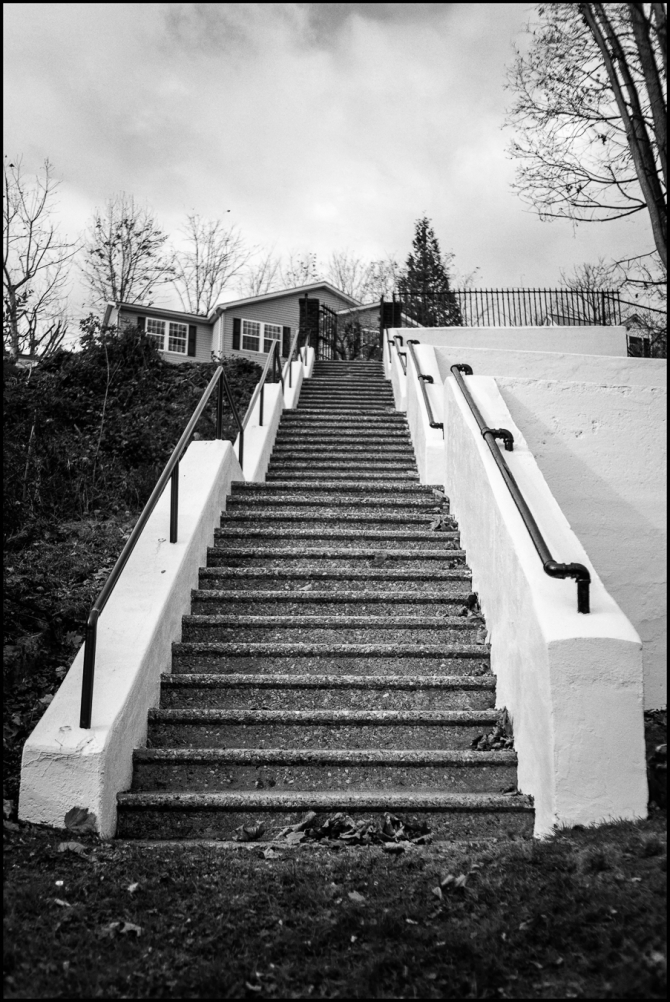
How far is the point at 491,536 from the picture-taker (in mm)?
4930

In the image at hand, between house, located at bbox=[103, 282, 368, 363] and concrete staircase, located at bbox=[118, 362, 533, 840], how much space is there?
1868 cm

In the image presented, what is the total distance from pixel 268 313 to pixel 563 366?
18.9 metres

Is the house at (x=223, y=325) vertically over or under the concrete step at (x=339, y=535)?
over

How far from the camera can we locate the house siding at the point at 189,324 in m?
24.5

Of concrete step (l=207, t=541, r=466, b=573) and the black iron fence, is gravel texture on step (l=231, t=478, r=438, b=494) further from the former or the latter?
the black iron fence

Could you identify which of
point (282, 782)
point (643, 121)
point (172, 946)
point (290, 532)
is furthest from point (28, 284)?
point (172, 946)

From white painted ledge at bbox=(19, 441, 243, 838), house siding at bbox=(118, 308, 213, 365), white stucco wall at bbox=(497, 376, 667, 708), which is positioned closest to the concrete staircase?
white painted ledge at bbox=(19, 441, 243, 838)

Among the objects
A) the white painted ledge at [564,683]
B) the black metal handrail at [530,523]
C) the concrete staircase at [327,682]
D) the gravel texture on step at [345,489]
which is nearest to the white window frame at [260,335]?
the gravel texture on step at [345,489]

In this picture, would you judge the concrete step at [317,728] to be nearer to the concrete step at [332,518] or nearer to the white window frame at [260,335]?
the concrete step at [332,518]

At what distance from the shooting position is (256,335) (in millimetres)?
25703

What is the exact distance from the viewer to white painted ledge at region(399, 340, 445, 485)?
7652mm

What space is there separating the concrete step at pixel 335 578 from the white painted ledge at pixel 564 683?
947 mm

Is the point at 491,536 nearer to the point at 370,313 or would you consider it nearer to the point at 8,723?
the point at 8,723

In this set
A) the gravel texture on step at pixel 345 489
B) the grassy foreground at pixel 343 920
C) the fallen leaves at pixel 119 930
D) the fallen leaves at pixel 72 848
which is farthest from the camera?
the gravel texture on step at pixel 345 489
